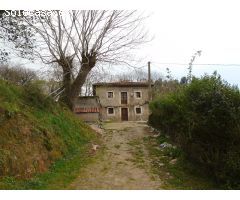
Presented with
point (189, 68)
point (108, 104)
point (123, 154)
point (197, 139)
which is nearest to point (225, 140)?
point (197, 139)

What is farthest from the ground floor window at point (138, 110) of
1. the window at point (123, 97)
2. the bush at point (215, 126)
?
the bush at point (215, 126)

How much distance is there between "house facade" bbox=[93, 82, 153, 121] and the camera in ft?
134

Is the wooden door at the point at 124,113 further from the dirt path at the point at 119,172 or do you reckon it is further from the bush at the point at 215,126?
the bush at the point at 215,126

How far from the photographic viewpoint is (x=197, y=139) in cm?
995

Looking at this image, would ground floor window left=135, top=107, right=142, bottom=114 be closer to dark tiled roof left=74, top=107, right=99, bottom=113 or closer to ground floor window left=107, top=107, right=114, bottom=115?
ground floor window left=107, top=107, right=114, bottom=115

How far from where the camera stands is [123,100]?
136ft

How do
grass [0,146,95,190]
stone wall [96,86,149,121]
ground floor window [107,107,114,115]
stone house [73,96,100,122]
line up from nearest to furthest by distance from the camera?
grass [0,146,95,190] < stone house [73,96,100,122] < stone wall [96,86,149,121] < ground floor window [107,107,114,115]

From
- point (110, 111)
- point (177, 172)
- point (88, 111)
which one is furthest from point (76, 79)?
point (110, 111)

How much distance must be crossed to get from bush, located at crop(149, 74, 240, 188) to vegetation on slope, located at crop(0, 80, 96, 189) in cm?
382

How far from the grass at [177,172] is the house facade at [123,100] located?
27697mm

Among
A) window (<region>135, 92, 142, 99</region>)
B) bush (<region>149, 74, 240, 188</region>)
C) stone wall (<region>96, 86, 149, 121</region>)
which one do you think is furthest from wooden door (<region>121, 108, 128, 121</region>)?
bush (<region>149, 74, 240, 188</region>)

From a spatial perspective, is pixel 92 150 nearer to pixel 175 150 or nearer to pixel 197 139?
pixel 175 150

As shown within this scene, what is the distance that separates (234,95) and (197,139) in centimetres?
183

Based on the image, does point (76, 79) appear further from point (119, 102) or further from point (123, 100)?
point (123, 100)
